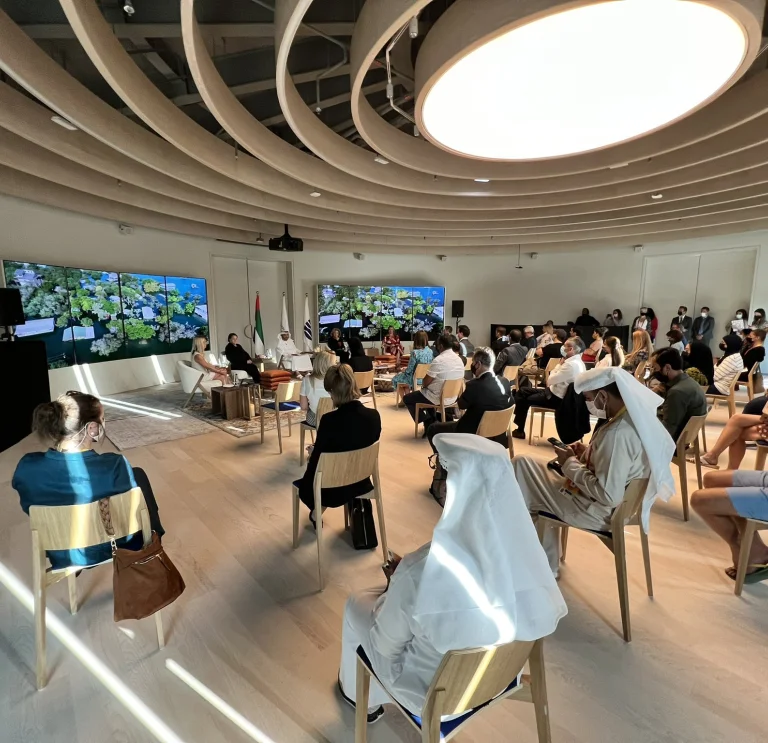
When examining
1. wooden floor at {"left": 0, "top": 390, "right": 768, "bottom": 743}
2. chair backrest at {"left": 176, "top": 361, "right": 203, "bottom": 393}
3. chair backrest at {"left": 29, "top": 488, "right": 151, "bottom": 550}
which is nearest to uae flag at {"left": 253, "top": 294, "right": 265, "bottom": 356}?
chair backrest at {"left": 176, "top": 361, "right": 203, "bottom": 393}

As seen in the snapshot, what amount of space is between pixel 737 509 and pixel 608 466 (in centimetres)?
91

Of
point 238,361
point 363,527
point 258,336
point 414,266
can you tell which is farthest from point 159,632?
point 414,266

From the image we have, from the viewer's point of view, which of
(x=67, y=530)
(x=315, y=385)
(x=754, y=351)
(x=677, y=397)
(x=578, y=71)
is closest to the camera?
(x=67, y=530)

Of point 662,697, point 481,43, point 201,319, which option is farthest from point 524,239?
point 662,697

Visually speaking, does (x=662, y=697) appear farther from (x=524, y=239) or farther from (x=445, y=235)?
(x=524, y=239)

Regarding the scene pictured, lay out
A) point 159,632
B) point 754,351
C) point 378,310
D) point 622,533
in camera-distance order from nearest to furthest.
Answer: point 159,632 < point 622,533 < point 754,351 < point 378,310

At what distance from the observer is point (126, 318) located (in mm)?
7855

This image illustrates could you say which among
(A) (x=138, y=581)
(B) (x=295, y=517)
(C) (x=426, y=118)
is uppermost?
(C) (x=426, y=118)

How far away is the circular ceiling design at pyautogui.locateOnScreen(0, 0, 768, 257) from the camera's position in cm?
225

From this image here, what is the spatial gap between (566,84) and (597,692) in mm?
3283

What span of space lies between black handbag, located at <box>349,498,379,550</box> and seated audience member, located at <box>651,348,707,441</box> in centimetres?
238

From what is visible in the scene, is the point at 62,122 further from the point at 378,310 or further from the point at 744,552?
the point at 378,310

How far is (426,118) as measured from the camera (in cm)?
312

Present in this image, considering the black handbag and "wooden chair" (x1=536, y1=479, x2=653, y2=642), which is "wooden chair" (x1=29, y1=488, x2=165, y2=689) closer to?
the black handbag
